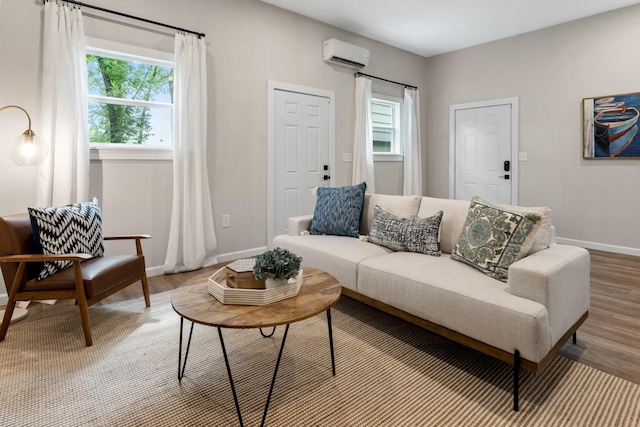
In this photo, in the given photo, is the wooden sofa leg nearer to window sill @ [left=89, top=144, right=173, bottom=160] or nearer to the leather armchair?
the leather armchair

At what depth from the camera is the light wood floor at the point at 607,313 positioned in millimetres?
1981

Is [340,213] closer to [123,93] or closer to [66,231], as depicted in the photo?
[66,231]

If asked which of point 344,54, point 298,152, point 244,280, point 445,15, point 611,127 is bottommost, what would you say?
point 244,280

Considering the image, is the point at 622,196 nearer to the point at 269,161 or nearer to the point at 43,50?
the point at 269,161

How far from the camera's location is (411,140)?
5.85m

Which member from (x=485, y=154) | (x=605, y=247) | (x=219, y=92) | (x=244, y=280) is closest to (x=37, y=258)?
(x=244, y=280)

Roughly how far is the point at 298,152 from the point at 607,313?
333cm

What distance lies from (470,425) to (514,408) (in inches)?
9.5

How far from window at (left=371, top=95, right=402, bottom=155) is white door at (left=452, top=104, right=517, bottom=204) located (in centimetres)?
92

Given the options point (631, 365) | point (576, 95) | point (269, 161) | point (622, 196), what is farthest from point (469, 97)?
point (631, 365)

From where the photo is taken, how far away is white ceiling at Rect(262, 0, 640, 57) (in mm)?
4148

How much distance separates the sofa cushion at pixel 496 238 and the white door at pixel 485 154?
358 centimetres

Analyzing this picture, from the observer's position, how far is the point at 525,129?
16.7ft

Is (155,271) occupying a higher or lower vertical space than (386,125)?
lower
